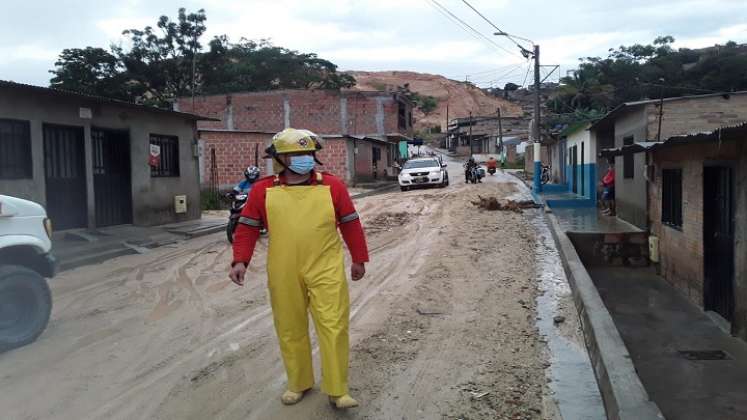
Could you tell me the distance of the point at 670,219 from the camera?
12.9 m

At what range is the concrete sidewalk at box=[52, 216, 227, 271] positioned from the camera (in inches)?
434

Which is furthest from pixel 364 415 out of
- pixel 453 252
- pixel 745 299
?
pixel 453 252

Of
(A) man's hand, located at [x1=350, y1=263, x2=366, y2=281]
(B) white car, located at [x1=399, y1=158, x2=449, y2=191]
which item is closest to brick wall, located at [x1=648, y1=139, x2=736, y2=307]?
(A) man's hand, located at [x1=350, y1=263, x2=366, y2=281]

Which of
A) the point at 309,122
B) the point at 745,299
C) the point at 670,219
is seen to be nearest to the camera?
the point at 745,299

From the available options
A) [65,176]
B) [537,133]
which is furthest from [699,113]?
[537,133]

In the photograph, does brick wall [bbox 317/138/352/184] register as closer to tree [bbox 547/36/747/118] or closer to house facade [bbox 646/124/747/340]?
tree [bbox 547/36/747/118]

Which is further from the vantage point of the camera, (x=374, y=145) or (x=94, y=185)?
(x=374, y=145)

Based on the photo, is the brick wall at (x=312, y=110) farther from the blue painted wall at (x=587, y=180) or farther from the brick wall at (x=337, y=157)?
the blue painted wall at (x=587, y=180)

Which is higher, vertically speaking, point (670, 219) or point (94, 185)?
point (94, 185)

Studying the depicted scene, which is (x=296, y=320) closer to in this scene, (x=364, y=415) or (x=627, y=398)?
(x=364, y=415)

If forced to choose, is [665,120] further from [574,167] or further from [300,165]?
[574,167]

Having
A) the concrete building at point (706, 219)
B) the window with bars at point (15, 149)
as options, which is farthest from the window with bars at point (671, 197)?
the window with bars at point (15, 149)

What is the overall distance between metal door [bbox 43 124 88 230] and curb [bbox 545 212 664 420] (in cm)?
920

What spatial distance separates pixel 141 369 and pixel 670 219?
10.8 m
